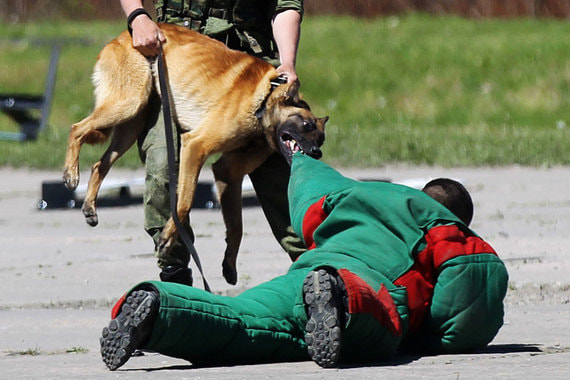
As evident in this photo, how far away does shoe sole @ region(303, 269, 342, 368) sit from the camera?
366cm

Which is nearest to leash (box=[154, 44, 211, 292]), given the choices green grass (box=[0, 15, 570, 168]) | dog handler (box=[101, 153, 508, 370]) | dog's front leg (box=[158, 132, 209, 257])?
dog's front leg (box=[158, 132, 209, 257])

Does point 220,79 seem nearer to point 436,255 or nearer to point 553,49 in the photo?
point 436,255

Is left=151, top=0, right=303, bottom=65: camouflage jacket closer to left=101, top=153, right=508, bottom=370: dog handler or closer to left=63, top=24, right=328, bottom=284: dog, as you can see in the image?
left=63, top=24, right=328, bottom=284: dog

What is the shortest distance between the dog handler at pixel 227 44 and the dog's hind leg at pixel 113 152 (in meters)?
0.08

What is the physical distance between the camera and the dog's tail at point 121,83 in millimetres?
5367

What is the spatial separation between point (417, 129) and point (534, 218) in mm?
6096

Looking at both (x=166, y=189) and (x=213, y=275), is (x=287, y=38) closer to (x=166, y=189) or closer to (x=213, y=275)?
(x=166, y=189)

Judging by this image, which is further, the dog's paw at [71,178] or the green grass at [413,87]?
the green grass at [413,87]

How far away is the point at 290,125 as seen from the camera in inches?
200

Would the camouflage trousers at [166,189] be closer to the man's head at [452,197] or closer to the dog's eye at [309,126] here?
the dog's eye at [309,126]

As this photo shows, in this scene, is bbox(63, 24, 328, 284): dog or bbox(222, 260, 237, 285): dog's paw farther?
bbox(222, 260, 237, 285): dog's paw

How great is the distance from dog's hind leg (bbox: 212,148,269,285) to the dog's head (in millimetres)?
238

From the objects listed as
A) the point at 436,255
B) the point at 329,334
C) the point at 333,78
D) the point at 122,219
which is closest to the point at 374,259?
the point at 436,255

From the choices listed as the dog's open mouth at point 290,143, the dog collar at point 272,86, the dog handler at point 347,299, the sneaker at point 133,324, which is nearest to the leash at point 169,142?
the dog collar at point 272,86
